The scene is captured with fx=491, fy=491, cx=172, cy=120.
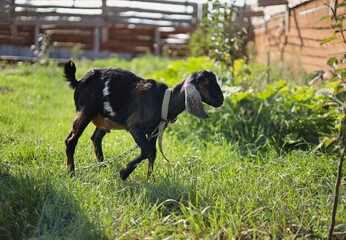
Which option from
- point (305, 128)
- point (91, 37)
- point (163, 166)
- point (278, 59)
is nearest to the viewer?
point (163, 166)

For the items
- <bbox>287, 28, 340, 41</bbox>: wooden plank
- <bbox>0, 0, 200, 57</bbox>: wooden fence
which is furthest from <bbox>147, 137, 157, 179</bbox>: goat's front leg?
<bbox>0, 0, 200, 57</bbox>: wooden fence

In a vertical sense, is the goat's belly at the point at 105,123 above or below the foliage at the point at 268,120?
above

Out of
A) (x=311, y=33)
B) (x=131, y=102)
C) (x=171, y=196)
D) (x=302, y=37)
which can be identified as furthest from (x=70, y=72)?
(x=302, y=37)

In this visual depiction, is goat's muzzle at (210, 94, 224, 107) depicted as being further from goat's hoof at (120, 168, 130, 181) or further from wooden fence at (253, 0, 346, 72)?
wooden fence at (253, 0, 346, 72)

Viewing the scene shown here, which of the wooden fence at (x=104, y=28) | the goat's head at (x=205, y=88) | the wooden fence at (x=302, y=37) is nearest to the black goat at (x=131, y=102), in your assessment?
the goat's head at (x=205, y=88)

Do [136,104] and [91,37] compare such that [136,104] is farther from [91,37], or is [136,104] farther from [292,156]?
[91,37]

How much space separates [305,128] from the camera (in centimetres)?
599

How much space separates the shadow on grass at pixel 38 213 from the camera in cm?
335

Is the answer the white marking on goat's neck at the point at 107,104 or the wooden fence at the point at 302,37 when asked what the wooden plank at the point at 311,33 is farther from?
the white marking on goat's neck at the point at 107,104

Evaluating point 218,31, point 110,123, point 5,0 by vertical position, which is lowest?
point 110,123

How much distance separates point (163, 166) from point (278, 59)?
6.37 metres

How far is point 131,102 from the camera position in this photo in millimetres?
4777

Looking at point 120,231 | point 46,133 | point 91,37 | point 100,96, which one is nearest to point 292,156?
point 100,96

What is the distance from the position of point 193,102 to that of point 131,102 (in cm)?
73
